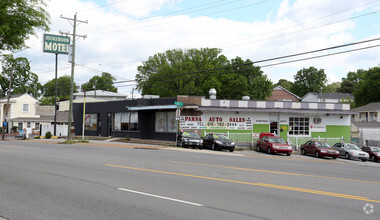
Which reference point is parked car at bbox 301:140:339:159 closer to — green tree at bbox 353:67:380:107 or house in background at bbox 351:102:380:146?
house in background at bbox 351:102:380:146

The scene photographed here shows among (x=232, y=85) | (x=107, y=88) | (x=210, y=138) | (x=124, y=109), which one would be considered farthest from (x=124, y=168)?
(x=107, y=88)

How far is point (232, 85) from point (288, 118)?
28.0 meters

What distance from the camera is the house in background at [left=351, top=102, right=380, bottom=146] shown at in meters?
38.9

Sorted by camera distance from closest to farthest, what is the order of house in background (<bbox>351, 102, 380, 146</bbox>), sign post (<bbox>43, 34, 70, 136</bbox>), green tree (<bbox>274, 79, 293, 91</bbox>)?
sign post (<bbox>43, 34, 70, 136</bbox>) < house in background (<bbox>351, 102, 380, 146</bbox>) < green tree (<bbox>274, 79, 293, 91</bbox>)

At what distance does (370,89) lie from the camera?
7125cm

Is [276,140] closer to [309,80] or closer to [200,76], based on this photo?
[200,76]

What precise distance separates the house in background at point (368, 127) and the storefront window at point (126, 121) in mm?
22857

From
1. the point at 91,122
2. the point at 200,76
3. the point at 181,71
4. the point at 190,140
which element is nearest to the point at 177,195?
the point at 190,140

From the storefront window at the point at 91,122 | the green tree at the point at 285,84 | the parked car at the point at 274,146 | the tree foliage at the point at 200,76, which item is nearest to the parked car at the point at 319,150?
the parked car at the point at 274,146

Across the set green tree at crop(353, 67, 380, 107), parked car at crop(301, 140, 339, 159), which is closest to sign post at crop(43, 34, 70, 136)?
parked car at crop(301, 140, 339, 159)

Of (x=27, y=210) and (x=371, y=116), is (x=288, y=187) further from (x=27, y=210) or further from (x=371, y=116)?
(x=371, y=116)

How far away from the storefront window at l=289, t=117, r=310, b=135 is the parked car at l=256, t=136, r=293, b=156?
8.18 m

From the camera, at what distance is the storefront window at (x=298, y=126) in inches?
1372

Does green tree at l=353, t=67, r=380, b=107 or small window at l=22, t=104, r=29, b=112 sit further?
green tree at l=353, t=67, r=380, b=107
